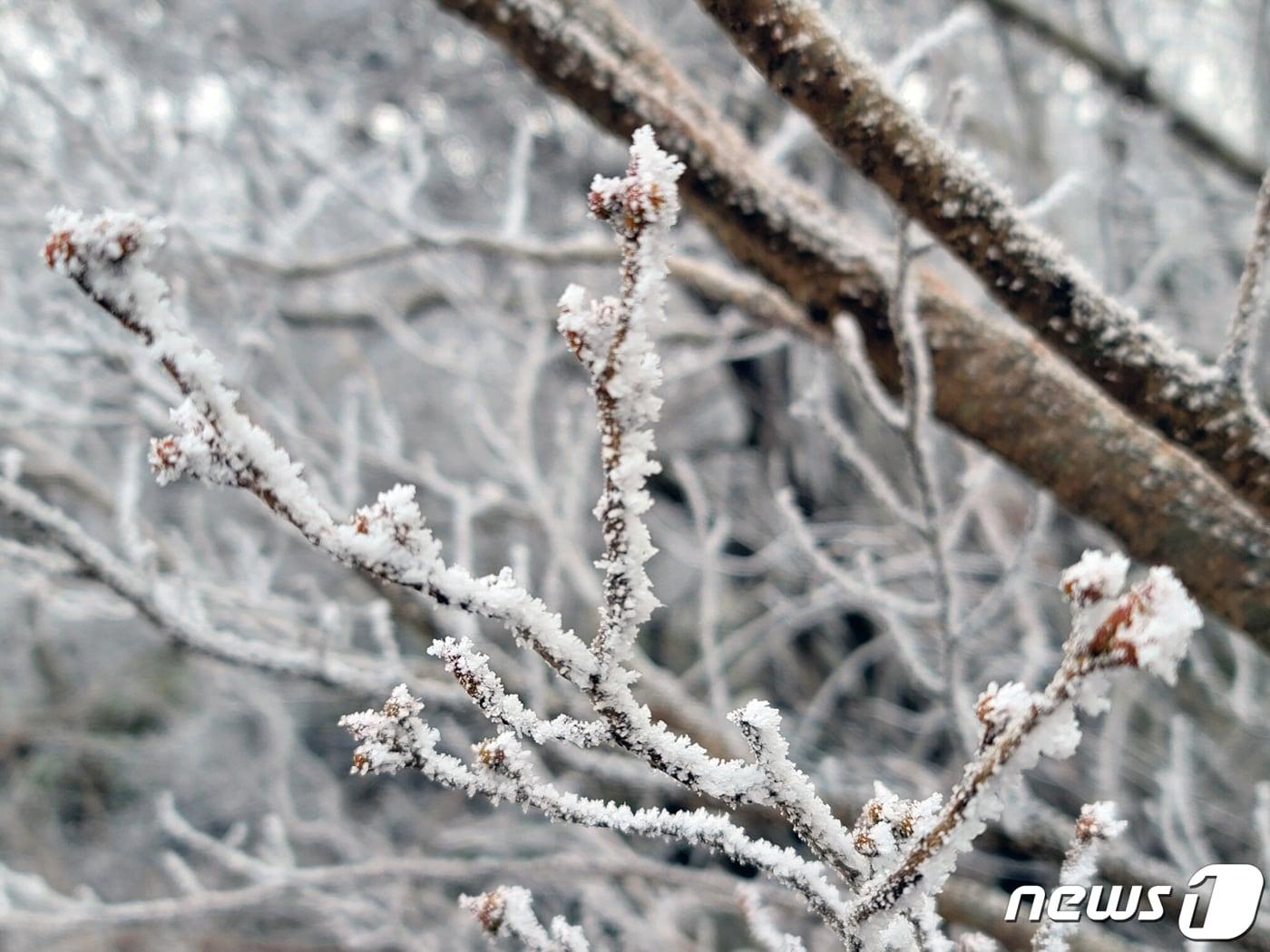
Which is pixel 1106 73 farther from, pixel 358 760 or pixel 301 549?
pixel 301 549

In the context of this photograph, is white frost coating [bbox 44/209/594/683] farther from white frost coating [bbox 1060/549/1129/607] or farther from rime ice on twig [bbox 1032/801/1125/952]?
rime ice on twig [bbox 1032/801/1125/952]

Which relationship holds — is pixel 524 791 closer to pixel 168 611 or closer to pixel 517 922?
pixel 517 922

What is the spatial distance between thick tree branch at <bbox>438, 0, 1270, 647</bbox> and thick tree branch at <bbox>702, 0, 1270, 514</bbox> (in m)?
0.21

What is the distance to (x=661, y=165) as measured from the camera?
0.48 metres

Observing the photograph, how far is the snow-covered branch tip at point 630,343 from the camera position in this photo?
0.48 metres

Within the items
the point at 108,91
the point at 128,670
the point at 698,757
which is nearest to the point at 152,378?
the point at 698,757

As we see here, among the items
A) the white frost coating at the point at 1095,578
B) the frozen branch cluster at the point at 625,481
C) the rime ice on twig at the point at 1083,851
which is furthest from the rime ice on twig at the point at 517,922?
the white frost coating at the point at 1095,578

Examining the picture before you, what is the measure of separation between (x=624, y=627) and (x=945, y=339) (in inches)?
41.1

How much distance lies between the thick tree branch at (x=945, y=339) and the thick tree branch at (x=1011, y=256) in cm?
21

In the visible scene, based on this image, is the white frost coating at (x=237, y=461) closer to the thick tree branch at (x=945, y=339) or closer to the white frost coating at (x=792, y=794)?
the white frost coating at (x=792, y=794)

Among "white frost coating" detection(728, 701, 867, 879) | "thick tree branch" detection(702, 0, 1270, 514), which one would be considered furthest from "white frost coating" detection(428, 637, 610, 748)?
"thick tree branch" detection(702, 0, 1270, 514)

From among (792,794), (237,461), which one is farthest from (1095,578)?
(237,461)

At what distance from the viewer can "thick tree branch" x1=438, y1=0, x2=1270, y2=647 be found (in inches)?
49.3

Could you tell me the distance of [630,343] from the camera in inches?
19.4
